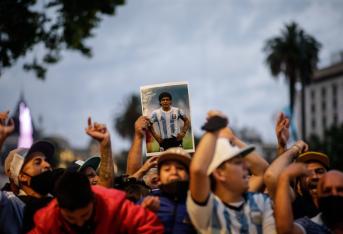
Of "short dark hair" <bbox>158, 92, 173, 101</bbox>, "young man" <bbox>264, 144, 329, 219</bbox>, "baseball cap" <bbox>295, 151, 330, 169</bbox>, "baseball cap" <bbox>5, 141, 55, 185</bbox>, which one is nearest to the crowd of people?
"young man" <bbox>264, 144, 329, 219</bbox>

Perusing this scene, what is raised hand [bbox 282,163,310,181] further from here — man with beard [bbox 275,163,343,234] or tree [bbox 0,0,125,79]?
tree [bbox 0,0,125,79]

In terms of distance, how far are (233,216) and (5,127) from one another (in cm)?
158

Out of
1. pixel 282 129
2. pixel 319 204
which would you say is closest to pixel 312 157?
pixel 282 129

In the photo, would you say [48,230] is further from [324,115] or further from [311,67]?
[324,115]

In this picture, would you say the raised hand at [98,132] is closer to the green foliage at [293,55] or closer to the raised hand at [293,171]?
the raised hand at [293,171]

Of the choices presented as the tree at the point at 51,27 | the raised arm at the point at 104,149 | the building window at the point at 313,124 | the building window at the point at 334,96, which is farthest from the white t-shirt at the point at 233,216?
the building window at the point at 313,124

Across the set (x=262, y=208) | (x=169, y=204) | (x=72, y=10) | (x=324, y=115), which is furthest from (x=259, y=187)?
(x=324, y=115)

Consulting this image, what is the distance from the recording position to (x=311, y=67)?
42938 mm

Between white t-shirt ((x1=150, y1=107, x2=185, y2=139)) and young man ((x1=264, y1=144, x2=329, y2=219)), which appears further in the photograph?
white t-shirt ((x1=150, y1=107, x2=185, y2=139))

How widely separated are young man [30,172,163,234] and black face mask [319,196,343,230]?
1121 millimetres

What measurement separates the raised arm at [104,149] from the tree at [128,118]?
51.7 metres

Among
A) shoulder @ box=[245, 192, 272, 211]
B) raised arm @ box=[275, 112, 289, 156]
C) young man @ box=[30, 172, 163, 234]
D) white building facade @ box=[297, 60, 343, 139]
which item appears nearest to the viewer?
young man @ box=[30, 172, 163, 234]

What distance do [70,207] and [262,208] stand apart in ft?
3.89

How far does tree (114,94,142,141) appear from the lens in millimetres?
55812
